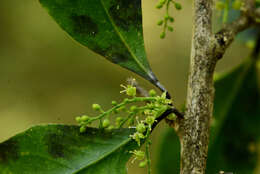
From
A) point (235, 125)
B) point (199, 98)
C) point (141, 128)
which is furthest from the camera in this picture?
point (235, 125)

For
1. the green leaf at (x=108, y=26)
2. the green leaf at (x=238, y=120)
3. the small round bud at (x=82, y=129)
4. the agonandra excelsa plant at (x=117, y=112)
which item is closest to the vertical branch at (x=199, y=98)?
the agonandra excelsa plant at (x=117, y=112)

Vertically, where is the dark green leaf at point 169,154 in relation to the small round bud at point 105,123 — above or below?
below

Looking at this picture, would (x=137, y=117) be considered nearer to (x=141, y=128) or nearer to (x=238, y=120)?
(x=141, y=128)

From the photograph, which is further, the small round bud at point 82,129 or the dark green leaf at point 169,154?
the dark green leaf at point 169,154

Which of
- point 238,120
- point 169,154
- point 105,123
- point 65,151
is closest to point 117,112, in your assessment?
point 105,123

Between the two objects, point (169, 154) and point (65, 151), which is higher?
point (65, 151)

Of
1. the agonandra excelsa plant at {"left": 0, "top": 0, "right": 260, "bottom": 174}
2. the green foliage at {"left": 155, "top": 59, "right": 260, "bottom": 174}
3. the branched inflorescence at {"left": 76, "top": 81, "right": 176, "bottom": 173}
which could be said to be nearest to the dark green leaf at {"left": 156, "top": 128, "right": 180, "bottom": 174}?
the green foliage at {"left": 155, "top": 59, "right": 260, "bottom": 174}

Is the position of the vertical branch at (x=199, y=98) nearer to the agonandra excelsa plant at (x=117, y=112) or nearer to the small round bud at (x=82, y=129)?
the agonandra excelsa plant at (x=117, y=112)

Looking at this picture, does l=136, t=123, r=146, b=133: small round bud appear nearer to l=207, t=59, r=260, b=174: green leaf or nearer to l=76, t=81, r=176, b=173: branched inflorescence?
l=76, t=81, r=176, b=173: branched inflorescence
